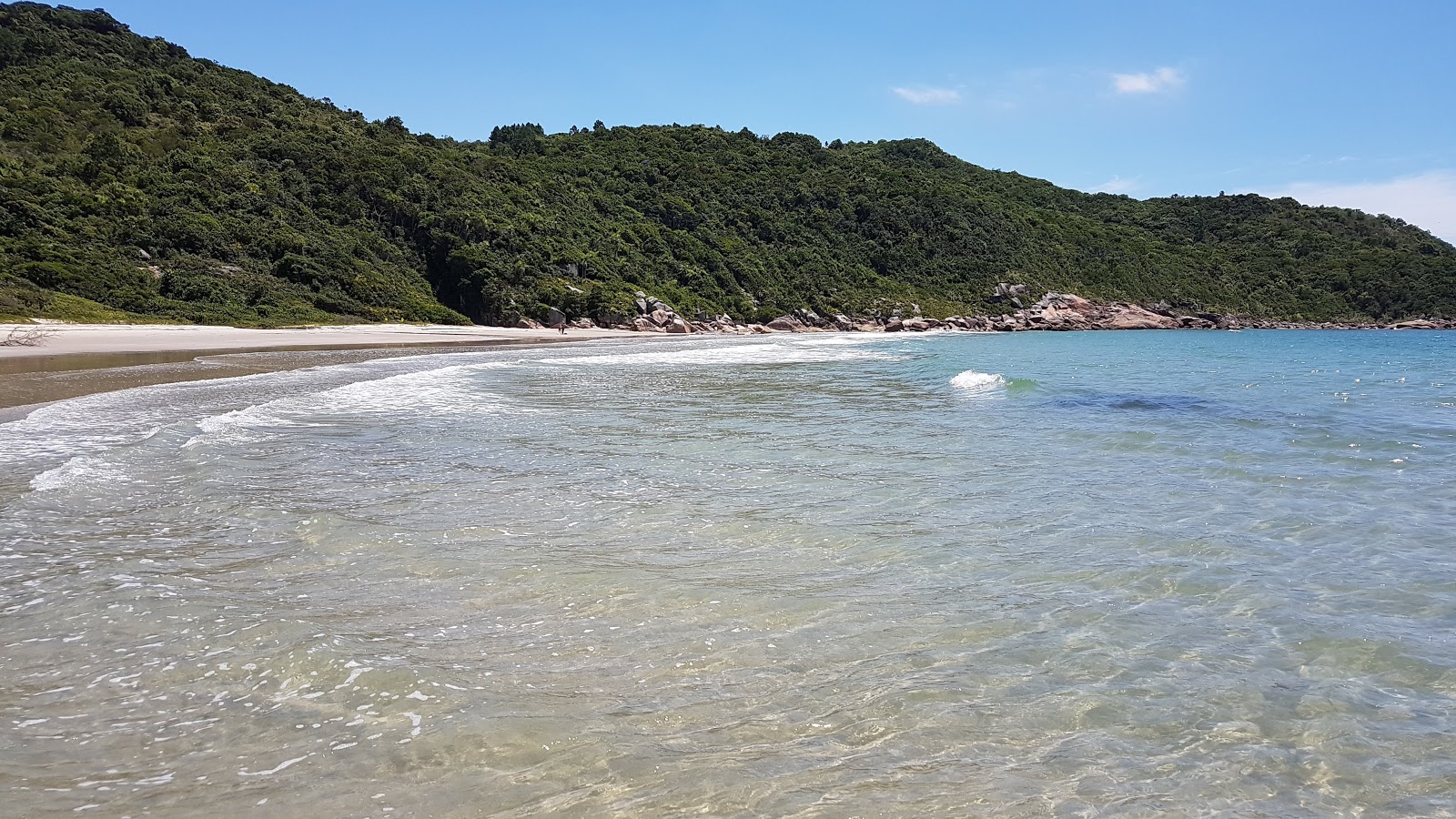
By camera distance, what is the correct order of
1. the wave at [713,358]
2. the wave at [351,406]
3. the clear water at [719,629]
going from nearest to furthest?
the clear water at [719,629], the wave at [351,406], the wave at [713,358]

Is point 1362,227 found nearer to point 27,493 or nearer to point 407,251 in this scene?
point 407,251

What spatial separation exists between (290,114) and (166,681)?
7728cm

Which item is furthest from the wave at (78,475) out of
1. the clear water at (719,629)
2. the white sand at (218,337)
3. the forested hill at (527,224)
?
the forested hill at (527,224)

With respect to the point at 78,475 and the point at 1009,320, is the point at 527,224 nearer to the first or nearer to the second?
the point at 1009,320

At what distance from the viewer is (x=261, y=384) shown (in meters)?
16.9

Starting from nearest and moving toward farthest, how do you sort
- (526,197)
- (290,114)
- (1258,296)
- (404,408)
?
(404,408)
(290,114)
(526,197)
(1258,296)

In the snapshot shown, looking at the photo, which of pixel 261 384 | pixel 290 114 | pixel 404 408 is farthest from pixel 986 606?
pixel 290 114

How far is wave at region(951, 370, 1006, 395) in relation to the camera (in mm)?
18438

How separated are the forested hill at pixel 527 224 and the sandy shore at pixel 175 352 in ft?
12.4

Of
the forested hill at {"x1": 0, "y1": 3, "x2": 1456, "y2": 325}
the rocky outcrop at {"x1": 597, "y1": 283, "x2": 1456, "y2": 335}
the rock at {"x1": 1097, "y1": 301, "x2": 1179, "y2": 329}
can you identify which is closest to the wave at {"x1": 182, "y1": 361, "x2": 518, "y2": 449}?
the forested hill at {"x1": 0, "y1": 3, "x2": 1456, "y2": 325}

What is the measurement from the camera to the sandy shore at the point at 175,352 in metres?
16.2

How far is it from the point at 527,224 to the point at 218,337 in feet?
116

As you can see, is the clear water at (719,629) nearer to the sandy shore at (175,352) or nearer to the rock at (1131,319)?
the sandy shore at (175,352)

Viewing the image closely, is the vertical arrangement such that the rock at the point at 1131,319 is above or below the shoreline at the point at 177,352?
above
